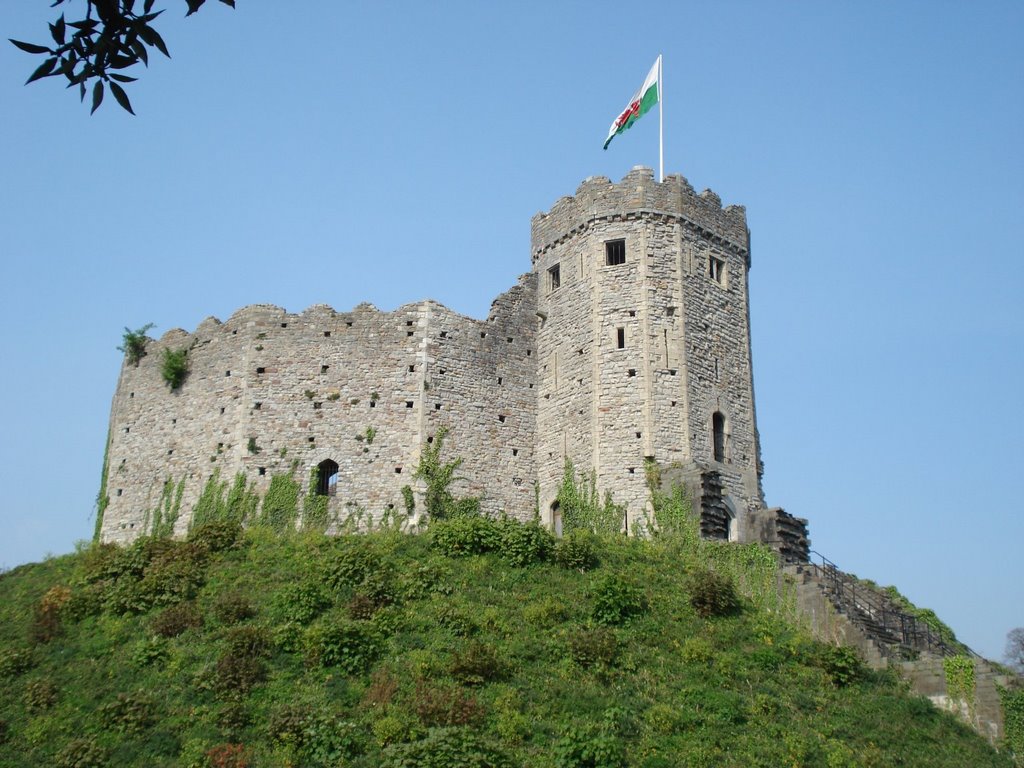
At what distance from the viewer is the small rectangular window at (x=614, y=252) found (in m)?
34.3

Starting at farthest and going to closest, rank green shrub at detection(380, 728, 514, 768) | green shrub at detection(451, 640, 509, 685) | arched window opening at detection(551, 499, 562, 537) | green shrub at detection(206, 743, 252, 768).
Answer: arched window opening at detection(551, 499, 562, 537), green shrub at detection(451, 640, 509, 685), green shrub at detection(206, 743, 252, 768), green shrub at detection(380, 728, 514, 768)

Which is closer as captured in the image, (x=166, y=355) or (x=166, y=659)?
(x=166, y=659)

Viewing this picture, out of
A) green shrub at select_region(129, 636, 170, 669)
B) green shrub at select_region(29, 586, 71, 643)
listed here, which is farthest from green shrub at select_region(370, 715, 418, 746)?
green shrub at select_region(29, 586, 71, 643)

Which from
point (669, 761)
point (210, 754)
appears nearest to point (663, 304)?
point (669, 761)

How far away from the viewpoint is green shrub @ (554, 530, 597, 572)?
87.0 feet

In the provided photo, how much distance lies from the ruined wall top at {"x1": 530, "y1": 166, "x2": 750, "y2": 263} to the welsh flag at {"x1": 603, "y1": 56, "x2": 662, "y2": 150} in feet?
5.69

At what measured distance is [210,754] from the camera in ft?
62.0

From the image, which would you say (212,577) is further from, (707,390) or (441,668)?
(707,390)

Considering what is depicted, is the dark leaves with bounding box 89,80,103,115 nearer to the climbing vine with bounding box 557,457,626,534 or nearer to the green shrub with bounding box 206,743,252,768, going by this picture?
the green shrub with bounding box 206,743,252,768

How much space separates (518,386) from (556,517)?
456 cm

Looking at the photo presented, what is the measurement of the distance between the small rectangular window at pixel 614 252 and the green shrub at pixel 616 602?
12283 millimetres

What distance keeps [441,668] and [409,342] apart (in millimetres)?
14796

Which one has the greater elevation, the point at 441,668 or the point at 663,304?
the point at 663,304

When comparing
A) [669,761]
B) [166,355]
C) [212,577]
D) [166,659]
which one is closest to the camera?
[669,761]
